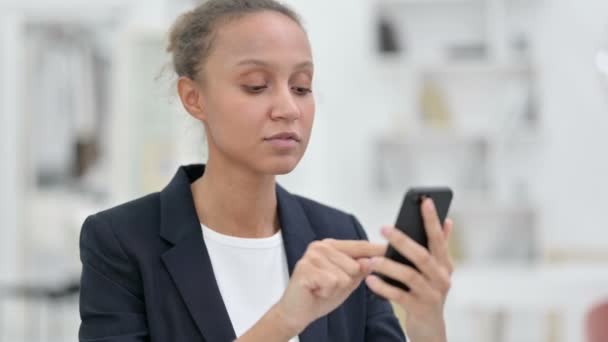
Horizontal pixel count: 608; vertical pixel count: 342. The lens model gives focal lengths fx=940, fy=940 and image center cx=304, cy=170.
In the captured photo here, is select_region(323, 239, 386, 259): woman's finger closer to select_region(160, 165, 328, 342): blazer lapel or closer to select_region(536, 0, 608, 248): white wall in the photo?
select_region(160, 165, 328, 342): blazer lapel

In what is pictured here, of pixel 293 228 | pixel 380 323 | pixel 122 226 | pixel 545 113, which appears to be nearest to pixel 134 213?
pixel 122 226

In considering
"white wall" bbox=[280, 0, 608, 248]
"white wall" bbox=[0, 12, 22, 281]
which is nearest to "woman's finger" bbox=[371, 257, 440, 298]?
"white wall" bbox=[280, 0, 608, 248]

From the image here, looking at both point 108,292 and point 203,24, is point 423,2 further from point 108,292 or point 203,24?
point 108,292

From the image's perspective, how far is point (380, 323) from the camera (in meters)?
1.45

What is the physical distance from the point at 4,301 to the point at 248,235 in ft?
14.6

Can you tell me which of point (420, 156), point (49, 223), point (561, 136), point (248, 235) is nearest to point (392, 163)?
point (420, 156)

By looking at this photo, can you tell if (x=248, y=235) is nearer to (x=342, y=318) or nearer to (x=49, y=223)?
(x=342, y=318)

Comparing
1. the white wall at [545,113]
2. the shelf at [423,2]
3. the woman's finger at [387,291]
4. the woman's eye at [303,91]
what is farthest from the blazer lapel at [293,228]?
the shelf at [423,2]

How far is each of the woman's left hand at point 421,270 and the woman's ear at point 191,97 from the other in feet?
1.48

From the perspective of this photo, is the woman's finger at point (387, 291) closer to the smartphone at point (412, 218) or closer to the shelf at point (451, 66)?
the smartphone at point (412, 218)

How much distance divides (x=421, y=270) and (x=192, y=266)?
1.41ft

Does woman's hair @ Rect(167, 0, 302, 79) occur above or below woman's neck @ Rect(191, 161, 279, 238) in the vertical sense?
above

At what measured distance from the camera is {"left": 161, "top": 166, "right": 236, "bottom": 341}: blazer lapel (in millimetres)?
1320

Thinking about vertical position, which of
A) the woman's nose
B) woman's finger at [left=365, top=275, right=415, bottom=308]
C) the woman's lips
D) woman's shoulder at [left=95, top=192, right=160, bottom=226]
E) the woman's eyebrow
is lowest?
woman's finger at [left=365, top=275, right=415, bottom=308]
